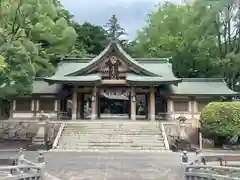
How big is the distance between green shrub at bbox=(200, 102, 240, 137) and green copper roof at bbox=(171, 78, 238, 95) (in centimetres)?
489

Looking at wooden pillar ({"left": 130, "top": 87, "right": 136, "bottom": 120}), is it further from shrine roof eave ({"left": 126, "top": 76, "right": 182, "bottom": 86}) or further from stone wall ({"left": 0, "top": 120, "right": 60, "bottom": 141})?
stone wall ({"left": 0, "top": 120, "right": 60, "bottom": 141})

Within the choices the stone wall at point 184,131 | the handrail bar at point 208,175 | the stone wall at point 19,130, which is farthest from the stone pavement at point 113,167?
the stone wall at point 19,130

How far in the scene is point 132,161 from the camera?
15453 mm

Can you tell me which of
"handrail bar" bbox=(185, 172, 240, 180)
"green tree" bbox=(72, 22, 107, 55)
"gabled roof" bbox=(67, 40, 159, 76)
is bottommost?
"handrail bar" bbox=(185, 172, 240, 180)

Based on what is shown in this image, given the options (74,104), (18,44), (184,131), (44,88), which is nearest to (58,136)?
(74,104)

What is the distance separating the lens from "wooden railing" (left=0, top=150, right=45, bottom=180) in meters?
9.06

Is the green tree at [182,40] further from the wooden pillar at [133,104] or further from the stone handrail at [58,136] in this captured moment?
the stone handrail at [58,136]

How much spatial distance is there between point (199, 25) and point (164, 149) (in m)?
17.0

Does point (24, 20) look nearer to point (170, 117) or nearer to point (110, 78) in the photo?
point (110, 78)

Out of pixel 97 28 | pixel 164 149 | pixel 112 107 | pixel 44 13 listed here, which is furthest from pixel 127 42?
pixel 164 149

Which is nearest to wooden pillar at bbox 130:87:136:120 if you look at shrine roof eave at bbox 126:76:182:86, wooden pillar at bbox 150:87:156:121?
shrine roof eave at bbox 126:76:182:86

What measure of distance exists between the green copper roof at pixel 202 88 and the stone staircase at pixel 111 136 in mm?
5087

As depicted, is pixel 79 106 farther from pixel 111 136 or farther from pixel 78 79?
pixel 111 136

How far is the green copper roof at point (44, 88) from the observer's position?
27641 millimetres
